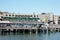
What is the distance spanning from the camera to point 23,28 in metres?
60.0

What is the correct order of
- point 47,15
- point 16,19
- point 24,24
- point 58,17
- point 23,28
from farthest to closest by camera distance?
point 58,17
point 47,15
point 16,19
point 24,24
point 23,28

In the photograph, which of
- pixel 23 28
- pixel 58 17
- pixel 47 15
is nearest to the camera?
pixel 23 28

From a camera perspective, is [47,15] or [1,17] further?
[47,15]

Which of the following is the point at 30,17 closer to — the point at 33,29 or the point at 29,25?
the point at 29,25

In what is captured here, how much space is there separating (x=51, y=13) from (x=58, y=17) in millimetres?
7530

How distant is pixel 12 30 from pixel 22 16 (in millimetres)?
19458

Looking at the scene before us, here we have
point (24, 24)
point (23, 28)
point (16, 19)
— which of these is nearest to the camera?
point (23, 28)

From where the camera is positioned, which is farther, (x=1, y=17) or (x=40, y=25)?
(x=1, y=17)

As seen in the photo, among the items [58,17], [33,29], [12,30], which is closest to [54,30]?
[33,29]

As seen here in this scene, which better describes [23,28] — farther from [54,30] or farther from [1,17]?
[1,17]

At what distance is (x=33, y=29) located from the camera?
60281 mm

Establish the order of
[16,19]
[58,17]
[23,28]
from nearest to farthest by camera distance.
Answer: [23,28], [16,19], [58,17]

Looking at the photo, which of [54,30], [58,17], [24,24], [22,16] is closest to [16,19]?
[22,16]

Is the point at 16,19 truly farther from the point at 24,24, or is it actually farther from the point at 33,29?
the point at 33,29
